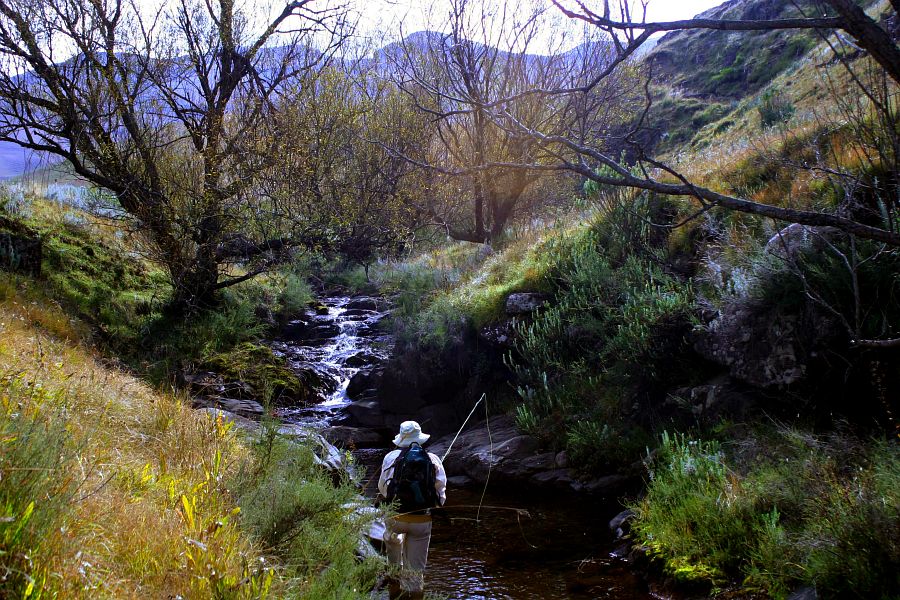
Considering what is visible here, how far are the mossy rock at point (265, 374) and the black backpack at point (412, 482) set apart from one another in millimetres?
6469

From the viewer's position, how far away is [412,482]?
5547mm

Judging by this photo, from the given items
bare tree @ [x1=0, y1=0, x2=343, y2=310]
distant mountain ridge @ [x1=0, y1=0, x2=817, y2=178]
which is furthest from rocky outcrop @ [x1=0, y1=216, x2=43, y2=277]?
distant mountain ridge @ [x1=0, y1=0, x2=817, y2=178]

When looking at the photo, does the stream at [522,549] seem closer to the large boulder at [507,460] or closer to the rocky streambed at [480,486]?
the rocky streambed at [480,486]

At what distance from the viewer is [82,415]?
15.9 ft

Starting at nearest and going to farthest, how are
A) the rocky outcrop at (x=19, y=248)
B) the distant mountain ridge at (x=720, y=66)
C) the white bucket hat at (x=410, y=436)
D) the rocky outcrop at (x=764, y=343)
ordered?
the white bucket hat at (x=410, y=436) → the rocky outcrop at (x=764, y=343) → the rocky outcrop at (x=19, y=248) → the distant mountain ridge at (x=720, y=66)

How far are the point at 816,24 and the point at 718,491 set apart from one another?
13.5ft

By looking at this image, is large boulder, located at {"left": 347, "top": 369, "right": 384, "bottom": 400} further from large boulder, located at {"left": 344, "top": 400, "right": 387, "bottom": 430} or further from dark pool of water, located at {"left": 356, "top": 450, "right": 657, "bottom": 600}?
dark pool of water, located at {"left": 356, "top": 450, "right": 657, "bottom": 600}

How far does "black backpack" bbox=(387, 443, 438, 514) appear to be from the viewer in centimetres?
554

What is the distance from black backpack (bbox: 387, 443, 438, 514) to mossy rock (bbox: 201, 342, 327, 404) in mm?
6469

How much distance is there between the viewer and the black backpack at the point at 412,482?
554cm

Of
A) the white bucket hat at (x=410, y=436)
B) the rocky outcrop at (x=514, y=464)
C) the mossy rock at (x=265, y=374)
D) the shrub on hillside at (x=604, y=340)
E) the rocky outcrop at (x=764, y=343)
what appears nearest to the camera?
the white bucket hat at (x=410, y=436)

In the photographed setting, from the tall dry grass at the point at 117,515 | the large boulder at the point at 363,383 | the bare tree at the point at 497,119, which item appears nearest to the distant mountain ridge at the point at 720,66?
the bare tree at the point at 497,119

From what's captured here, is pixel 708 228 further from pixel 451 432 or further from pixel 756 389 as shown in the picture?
pixel 451 432

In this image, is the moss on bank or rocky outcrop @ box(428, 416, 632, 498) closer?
the moss on bank
